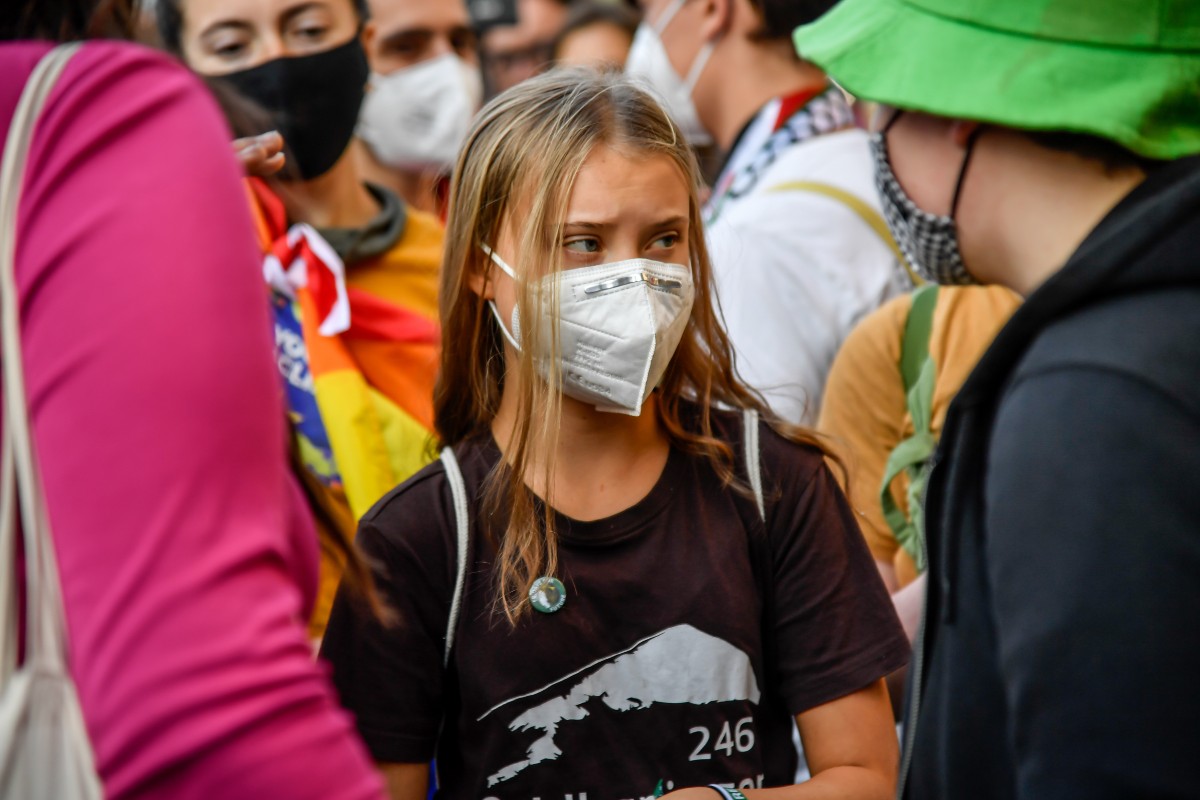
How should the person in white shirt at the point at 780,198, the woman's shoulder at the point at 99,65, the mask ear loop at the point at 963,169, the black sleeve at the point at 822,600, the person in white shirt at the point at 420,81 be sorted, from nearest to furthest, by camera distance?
the woman's shoulder at the point at 99,65 < the mask ear loop at the point at 963,169 < the black sleeve at the point at 822,600 < the person in white shirt at the point at 780,198 < the person in white shirt at the point at 420,81

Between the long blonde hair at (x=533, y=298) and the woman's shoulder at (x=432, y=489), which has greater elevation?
the long blonde hair at (x=533, y=298)

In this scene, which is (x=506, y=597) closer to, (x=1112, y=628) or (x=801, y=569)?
(x=801, y=569)

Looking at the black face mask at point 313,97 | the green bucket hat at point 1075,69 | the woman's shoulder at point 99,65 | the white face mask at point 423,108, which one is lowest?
the white face mask at point 423,108

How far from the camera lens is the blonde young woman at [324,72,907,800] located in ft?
7.25

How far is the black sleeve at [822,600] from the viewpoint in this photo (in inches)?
90.1

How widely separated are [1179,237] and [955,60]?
504 mm

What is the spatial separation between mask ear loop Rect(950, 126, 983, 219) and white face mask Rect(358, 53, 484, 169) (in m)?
3.47

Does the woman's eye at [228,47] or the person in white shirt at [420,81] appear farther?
the person in white shirt at [420,81]

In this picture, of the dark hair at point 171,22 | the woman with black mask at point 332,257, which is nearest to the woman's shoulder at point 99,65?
the woman with black mask at point 332,257

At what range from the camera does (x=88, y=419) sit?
110 centimetres

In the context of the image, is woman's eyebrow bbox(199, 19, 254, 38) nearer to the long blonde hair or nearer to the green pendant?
the long blonde hair

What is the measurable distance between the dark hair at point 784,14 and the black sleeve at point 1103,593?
2893 millimetres

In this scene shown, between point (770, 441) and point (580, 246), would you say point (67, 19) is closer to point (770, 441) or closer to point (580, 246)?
point (580, 246)

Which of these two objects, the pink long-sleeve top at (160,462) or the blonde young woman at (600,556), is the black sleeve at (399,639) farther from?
the pink long-sleeve top at (160,462)
